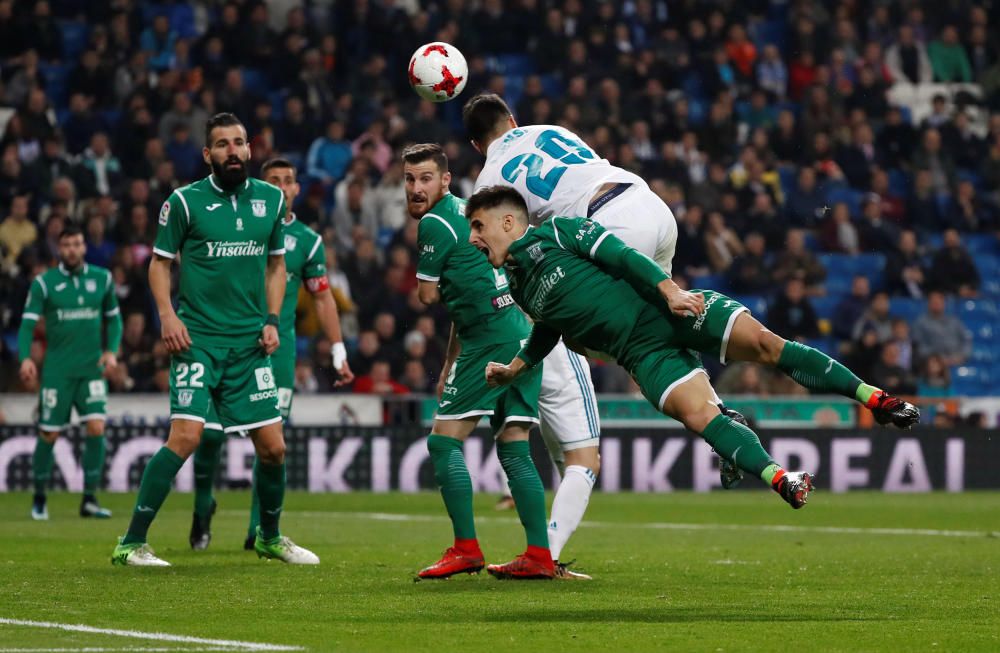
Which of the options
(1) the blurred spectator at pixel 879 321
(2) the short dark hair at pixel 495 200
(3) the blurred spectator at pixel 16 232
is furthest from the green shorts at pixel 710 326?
(1) the blurred spectator at pixel 879 321

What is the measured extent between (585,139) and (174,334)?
15.1 m

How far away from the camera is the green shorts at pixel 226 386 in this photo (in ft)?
31.3

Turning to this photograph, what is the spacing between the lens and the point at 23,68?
2302 centimetres

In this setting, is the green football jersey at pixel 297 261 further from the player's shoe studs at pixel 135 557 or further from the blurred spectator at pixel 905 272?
the blurred spectator at pixel 905 272

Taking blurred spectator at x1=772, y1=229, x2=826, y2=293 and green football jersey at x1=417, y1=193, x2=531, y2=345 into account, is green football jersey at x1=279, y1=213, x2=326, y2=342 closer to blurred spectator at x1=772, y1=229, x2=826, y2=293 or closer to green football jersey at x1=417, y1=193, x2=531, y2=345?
green football jersey at x1=417, y1=193, x2=531, y2=345

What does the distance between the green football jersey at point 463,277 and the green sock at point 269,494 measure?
1.56 meters

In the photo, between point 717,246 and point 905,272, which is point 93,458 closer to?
point 717,246

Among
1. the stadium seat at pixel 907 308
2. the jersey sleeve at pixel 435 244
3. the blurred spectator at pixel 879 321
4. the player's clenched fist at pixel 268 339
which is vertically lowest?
the player's clenched fist at pixel 268 339

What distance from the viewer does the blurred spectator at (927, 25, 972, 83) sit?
27.9 m

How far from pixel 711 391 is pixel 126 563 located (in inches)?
151

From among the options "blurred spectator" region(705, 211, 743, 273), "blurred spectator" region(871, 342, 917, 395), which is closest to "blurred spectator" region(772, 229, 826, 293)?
"blurred spectator" region(705, 211, 743, 273)

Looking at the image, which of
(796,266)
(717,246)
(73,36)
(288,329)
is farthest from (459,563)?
(73,36)

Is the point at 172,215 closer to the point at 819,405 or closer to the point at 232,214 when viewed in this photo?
the point at 232,214

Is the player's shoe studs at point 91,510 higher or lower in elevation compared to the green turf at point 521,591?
lower
